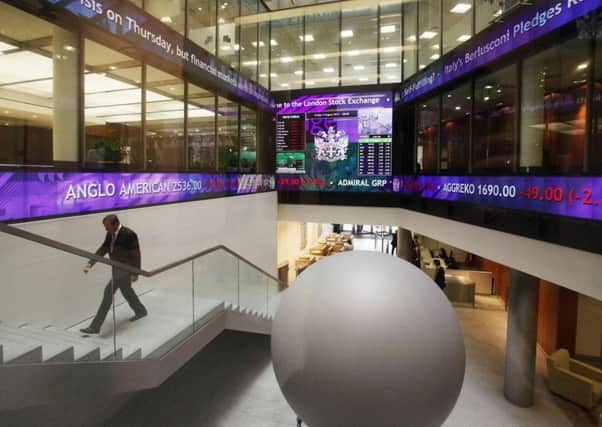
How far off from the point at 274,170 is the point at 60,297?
9.93 meters

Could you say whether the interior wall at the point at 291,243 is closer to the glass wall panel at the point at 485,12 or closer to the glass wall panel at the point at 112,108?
the glass wall panel at the point at 112,108

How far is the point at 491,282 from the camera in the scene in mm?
15398

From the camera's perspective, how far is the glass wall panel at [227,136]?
10.1 metres

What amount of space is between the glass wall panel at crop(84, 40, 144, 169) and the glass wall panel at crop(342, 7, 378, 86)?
7.94m

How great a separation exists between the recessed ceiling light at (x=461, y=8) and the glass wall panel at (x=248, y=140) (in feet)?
20.1

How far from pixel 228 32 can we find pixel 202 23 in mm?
1553

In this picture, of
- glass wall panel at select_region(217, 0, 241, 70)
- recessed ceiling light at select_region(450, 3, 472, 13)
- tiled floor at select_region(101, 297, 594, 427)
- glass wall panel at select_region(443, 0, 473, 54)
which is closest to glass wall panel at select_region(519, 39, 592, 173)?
glass wall panel at select_region(443, 0, 473, 54)

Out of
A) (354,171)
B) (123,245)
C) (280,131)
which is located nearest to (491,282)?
(354,171)

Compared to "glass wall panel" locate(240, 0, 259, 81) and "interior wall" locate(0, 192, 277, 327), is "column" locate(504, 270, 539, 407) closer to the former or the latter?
"interior wall" locate(0, 192, 277, 327)

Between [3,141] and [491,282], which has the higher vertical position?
[3,141]

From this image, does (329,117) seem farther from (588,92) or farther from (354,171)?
(588,92)

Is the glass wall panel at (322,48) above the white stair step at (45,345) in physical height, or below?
above

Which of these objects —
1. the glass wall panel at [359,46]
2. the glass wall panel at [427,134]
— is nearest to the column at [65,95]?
the glass wall panel at [427,134]

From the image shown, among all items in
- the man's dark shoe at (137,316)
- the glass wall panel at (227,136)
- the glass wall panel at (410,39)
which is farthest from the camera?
the glass wall panel at (410,39)
